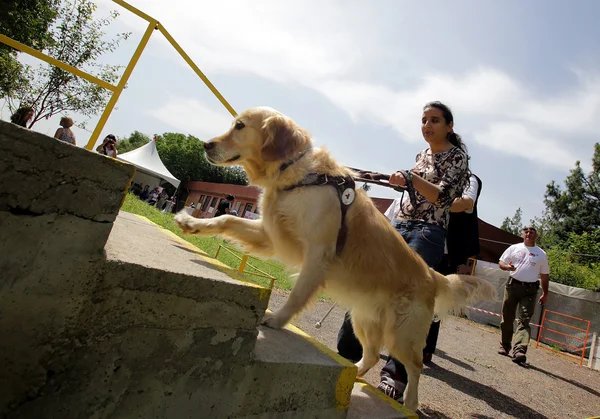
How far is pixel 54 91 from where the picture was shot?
10.7m

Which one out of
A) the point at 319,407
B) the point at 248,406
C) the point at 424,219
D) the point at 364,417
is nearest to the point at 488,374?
the point at 424,219

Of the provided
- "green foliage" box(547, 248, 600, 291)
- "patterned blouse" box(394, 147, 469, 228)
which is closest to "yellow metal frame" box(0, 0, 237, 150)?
"patterned blouse" box(394, 147, 469, 228)

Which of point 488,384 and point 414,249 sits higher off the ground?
point 414,249

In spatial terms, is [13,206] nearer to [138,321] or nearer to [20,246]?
[20,246]

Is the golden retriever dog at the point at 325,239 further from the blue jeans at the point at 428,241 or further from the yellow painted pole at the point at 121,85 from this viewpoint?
the yellow painted pole at the point at 121,85

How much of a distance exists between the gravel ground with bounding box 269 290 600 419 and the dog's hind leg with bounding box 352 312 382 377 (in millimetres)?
409

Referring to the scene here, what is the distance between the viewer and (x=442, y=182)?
3.12 m

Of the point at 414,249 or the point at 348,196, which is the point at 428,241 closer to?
the point at 414,249

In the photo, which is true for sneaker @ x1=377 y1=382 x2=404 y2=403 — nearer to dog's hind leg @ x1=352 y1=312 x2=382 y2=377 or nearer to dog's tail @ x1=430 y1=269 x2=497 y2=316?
dog's hind leg @ x1=352 y1=312 x2=382 y2=377

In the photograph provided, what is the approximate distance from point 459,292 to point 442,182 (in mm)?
980

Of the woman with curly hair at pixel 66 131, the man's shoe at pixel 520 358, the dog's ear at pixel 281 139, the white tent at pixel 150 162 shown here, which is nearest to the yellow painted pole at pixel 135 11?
the dog's ear at pixel 281 139

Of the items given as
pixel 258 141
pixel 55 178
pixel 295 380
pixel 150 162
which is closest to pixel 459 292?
pixel 295 380

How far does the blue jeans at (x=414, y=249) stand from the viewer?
2.91 metres

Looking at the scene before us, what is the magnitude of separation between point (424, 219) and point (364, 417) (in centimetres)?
181
